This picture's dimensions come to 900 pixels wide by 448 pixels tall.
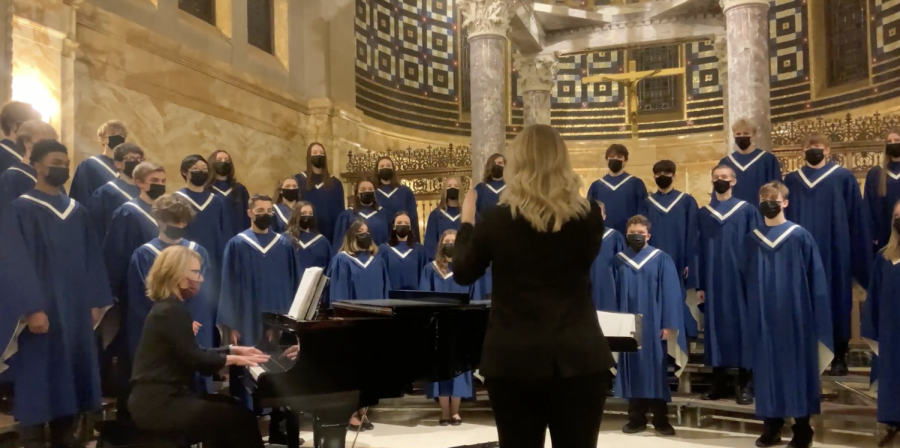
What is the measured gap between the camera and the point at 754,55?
26.6 feet

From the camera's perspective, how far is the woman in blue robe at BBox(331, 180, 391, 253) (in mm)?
7188

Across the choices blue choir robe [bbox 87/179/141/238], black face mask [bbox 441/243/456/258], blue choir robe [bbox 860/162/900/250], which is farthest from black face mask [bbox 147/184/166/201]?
blue choir robe [bbox 860/162/900/250]

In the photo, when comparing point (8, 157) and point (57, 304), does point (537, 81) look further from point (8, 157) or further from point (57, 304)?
point (57, 304)

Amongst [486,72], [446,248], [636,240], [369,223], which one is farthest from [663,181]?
[486,72]

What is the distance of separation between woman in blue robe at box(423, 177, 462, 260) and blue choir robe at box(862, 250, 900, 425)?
3.58 metres

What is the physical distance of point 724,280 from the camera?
19.8 ft

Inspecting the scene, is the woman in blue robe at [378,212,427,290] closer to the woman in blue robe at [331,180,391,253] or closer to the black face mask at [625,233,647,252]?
the woman in blue robe at [331,180,391,253]

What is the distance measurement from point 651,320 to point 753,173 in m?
1.77

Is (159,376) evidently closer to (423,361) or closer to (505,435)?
(423,361)

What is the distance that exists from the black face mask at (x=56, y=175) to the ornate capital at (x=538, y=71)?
8.27 metres

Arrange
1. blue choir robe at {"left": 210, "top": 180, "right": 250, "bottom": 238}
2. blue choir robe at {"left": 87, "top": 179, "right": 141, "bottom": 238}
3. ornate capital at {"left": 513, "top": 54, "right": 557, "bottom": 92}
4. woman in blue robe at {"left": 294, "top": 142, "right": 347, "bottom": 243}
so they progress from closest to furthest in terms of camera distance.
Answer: blue choir robe at {"left": 87, "top": 179, "right": 141, "bottom": 238}
blue choir robe at {"left": 210, "top": 180, "right": 250, "bottom": 238}
woman in blue robe at {"left": 294, "top": 142, "right": 347, "bottom": 243}
ornate capital at {"left": 513, "top": 54, "right": 557, "bottom": 92}

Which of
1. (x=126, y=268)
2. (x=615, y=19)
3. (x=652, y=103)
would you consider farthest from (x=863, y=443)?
(x=652, y=103)

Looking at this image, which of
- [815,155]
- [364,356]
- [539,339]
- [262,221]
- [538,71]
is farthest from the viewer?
[538,71]

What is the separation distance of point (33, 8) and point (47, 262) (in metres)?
3.83
